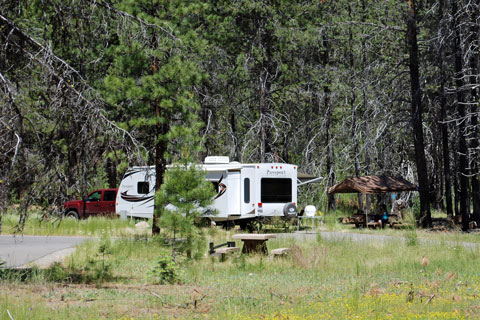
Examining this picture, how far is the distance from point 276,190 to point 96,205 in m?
9.57

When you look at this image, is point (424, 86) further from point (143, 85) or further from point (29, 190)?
point (29, 190)

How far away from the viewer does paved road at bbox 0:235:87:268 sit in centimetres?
1417

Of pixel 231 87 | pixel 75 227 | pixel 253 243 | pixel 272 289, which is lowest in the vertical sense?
pixel 272 289

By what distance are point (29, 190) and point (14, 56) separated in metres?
2.26

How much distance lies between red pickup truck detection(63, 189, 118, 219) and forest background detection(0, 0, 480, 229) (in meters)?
3.15

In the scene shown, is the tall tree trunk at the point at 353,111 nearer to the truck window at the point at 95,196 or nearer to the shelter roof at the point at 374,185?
the shelter roof at the point at 374,185

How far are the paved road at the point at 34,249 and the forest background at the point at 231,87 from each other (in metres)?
2.15

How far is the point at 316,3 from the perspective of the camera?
29.4 meters

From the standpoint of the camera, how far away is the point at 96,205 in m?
28.6

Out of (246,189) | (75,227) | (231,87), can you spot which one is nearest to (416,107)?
(246,189)

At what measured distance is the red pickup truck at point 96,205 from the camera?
1112 inches

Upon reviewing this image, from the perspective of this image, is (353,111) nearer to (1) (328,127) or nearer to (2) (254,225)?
(1) (328,127)

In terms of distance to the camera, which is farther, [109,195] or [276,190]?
[109,195]

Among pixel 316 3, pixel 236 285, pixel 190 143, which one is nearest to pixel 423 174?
pixel 190 143
